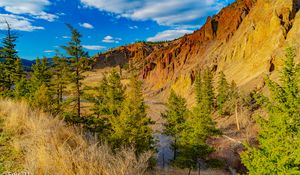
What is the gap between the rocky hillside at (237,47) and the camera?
58.5 metres

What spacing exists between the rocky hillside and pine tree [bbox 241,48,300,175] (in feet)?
99.9

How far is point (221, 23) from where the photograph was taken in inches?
3671

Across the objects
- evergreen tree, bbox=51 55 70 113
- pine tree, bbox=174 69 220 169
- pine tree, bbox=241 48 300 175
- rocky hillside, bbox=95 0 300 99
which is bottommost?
pine tree, bbox=174 69 220 169

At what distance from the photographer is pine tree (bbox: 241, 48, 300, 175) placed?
9500 millimetres

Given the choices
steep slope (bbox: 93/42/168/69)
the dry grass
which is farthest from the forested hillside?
steep slope (bbox: 93/42/168/69)

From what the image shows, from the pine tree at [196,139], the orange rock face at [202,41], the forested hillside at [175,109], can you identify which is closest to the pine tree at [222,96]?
the forested hillside at [175,109]

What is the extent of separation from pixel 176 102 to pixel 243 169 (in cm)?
1132

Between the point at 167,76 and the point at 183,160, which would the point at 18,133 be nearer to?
the point at 183,160

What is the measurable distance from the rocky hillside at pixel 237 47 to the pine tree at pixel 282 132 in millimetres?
30437

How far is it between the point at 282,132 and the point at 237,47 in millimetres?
64135

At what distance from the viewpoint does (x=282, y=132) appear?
9922mm

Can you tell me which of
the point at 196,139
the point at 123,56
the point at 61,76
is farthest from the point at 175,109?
the point at 123,56

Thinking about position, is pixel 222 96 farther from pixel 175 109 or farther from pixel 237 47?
pixel 175 109

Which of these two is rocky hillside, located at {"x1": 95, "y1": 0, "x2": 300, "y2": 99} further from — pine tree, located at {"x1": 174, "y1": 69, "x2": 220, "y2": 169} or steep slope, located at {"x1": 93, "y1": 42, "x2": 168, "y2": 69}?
steep slope, located at {"x1": 93, "y1": 42, "x2": 168, "y2": 69}
